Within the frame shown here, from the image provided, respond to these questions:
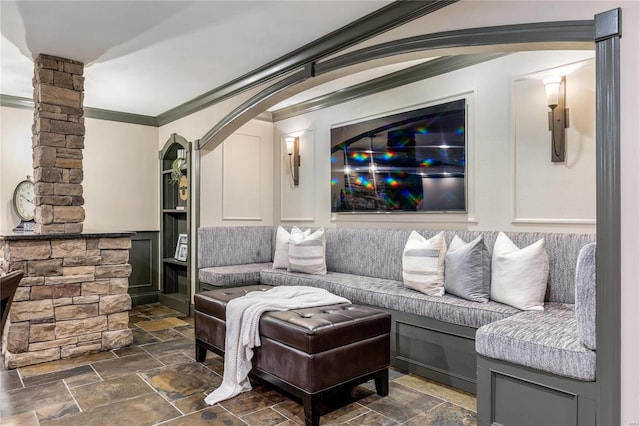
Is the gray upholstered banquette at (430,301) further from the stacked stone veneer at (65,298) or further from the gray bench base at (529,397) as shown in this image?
the stacked stone veneer at (65,298)

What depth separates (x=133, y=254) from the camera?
5797mm

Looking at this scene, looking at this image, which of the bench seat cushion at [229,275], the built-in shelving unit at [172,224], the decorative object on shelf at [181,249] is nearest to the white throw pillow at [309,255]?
the bench seat cushion at [229,275]

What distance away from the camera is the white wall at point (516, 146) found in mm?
2984

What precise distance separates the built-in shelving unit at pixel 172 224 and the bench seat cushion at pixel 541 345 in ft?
13.8

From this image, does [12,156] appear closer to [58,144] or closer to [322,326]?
[58,144]

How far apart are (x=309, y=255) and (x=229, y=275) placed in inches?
35.3

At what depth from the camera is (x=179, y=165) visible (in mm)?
5461

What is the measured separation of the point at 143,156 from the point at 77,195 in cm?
222

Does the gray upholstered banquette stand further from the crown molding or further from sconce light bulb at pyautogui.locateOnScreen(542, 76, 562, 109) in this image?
the crown molding

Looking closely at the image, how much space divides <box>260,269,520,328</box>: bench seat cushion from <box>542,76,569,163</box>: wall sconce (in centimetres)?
119

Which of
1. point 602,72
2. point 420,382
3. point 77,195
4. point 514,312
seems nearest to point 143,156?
point 77,195

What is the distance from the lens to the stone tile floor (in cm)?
251

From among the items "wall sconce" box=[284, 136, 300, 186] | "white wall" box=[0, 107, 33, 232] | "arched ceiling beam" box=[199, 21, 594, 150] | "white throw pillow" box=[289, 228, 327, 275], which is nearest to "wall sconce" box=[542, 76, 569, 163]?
"arched ceiling beam" box=[199, 21, 594, 150]

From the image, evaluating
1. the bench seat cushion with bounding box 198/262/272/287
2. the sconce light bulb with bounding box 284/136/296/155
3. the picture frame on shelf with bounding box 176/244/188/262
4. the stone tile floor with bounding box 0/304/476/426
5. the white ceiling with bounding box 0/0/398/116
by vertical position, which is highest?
the white ceiling with bounding box 0/0/398/116
